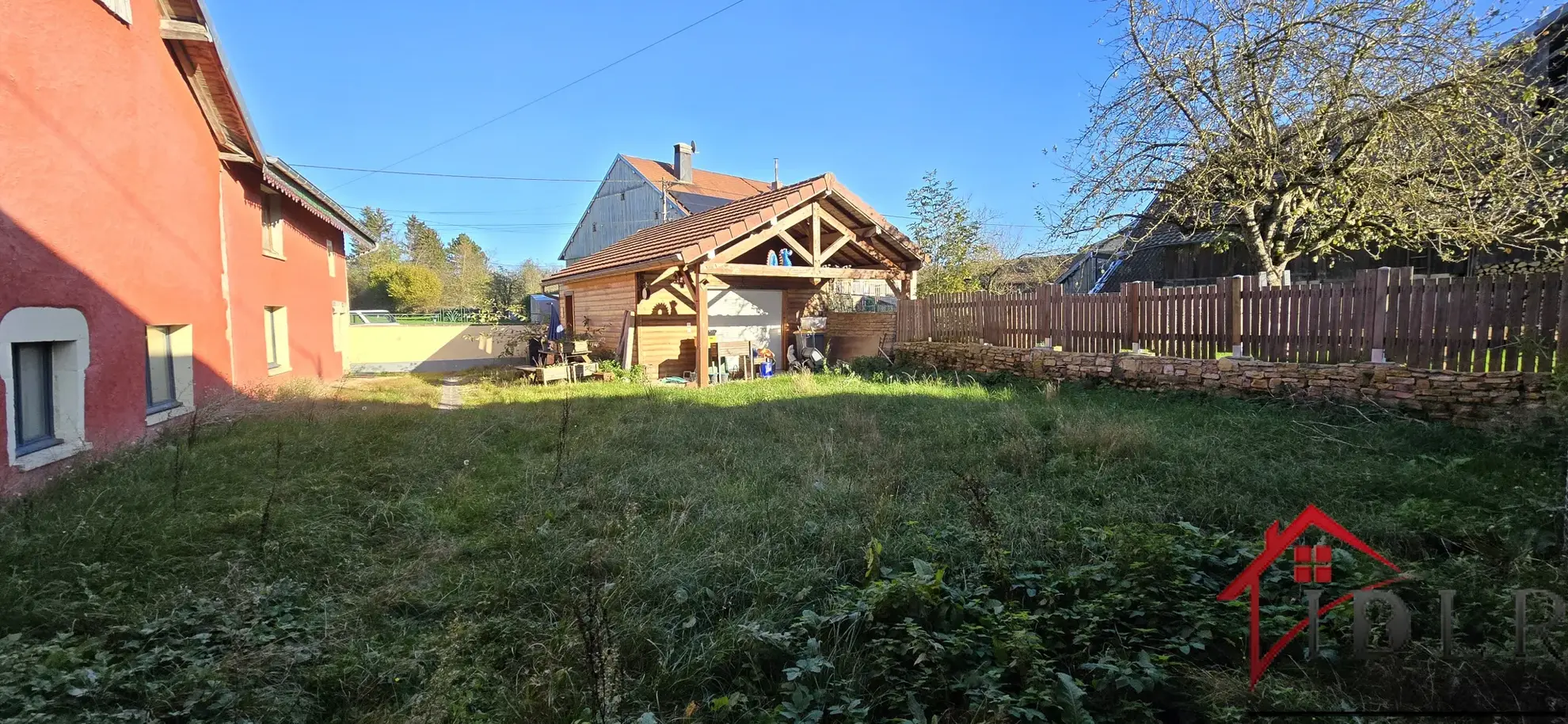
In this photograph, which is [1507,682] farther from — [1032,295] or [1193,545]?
[1032,295]

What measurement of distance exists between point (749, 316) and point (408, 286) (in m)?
29.0

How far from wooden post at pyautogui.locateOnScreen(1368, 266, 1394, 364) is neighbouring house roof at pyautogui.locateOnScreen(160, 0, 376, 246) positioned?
1256cm

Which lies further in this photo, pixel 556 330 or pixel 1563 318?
pixel 556 330

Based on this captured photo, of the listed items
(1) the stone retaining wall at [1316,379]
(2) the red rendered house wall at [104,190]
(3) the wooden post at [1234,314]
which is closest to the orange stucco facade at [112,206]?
(2) the red rendered house wall at [104,190]

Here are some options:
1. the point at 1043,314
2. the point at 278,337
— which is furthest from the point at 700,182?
the point at 1043,314

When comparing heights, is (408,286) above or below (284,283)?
above

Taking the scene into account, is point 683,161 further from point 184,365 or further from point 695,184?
point 184,365

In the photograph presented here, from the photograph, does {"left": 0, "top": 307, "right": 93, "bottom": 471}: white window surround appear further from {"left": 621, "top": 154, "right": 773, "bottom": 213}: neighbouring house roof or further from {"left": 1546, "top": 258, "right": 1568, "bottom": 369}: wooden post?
{"left": 621, "top": 154, "right": 773, "bottom": 213}: neighbouring house roof

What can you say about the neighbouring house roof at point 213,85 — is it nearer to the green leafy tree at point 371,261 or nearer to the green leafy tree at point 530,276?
the green leafy tree at point 371,261

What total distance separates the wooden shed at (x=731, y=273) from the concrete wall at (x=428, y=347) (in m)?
4.28

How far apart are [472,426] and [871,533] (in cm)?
530

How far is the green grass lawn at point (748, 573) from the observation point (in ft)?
7.44

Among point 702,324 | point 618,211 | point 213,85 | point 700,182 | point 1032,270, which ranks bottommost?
point 702,324

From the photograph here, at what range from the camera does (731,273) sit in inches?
453
